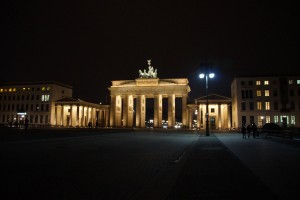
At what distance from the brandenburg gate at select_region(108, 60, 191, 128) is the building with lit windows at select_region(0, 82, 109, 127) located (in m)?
11.1

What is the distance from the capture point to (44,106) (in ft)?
333

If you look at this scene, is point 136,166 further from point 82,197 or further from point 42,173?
point 82,197

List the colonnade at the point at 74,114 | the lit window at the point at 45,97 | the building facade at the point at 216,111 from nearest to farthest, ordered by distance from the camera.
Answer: the building facade at the point at 216,111 < the colonnade at the point at 74,114 < the lit window at the point at 45,97

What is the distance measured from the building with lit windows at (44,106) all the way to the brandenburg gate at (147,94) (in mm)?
11141

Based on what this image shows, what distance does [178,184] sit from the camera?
825 cm

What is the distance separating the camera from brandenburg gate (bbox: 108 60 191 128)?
289ft

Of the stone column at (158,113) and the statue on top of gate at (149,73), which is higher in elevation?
the statue on top of gate at (149,73)

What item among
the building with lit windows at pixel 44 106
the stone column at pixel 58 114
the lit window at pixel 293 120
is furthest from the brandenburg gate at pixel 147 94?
the lit window at pixel 293 120

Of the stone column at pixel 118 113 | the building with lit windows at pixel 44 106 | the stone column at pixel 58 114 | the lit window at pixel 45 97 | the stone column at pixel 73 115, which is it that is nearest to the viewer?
the stone column at pixel 118 113

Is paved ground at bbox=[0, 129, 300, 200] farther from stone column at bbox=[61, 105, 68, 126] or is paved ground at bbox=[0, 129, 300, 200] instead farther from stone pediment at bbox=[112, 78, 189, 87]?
stone column at bbox=[61, 105, 68, 126]

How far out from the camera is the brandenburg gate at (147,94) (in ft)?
289

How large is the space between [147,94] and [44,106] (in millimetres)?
39489

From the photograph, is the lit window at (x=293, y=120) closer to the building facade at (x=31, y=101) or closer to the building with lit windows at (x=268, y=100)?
the building with lit windows at (x=268, y=100)

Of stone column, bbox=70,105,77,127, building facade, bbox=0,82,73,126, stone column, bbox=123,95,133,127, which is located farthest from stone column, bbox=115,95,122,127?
building facade, bbox=0,82,73,126
